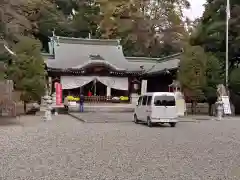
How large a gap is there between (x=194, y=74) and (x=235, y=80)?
290 centimetres

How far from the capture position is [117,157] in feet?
28.4

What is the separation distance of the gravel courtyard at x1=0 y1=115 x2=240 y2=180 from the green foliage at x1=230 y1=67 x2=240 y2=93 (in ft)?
41.4

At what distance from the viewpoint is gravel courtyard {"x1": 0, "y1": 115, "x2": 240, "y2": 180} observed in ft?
22.3

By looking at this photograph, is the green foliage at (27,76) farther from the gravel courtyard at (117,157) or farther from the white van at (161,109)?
the gravel courtyard at (117,157)

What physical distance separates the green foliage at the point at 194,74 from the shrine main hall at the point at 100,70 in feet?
16.6

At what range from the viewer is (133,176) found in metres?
6.64

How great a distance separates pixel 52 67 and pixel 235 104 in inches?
583

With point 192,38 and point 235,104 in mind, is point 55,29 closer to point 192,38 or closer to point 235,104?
point 192,38

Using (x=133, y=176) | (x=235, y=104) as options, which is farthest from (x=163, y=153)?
(x=235, y=104)

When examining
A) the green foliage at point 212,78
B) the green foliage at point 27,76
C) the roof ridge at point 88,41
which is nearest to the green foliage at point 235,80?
the green foliage at point 212,78

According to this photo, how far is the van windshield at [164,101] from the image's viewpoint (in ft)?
56.2

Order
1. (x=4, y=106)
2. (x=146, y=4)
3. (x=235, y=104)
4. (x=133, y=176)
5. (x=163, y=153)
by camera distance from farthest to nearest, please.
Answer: (x=146, y=4)
(x=235, y=104)
(x=4, y=106)
(x=163, y=153)
(x=133, y=176)

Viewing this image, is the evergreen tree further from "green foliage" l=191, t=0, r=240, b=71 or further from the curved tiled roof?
"green foliage" l=191, t=0, r=240, b=71

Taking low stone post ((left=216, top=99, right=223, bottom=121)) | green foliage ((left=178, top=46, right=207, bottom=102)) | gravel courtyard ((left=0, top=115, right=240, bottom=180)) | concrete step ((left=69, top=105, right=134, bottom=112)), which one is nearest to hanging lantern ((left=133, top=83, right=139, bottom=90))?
concrete step ((left=69, top=105, right=134, bottom=112))
